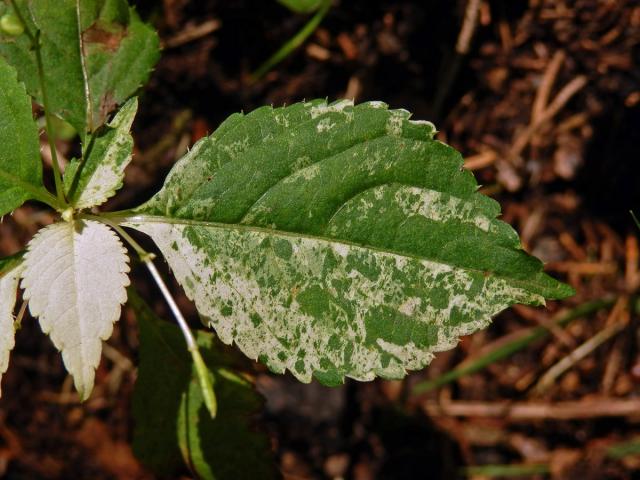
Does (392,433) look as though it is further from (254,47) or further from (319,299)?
(254,47)

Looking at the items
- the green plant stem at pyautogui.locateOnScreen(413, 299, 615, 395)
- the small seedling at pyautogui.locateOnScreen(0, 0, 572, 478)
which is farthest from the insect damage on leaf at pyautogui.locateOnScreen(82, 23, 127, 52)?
the green plant stem at pyautogui.locateOnScreen(413, 299, 615, 395)

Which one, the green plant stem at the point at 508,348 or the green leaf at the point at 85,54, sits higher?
the green leaf at the point at 85,54

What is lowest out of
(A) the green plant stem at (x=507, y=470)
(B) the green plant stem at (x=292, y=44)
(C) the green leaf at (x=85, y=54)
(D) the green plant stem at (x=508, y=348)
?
(A) the green plant stem at (x=507, y=470)

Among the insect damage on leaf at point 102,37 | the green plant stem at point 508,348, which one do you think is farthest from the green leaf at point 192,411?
the green plant stem at point 508,348

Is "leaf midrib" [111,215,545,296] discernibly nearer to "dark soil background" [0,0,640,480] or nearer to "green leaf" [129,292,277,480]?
"green leaf" [129,292,277,480]

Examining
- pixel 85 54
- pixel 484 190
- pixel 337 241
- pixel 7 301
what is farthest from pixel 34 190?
pixel 484 190

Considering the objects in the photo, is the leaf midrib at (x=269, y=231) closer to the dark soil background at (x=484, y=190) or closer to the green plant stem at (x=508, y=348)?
the dark soil background at (x=484, y=190)
